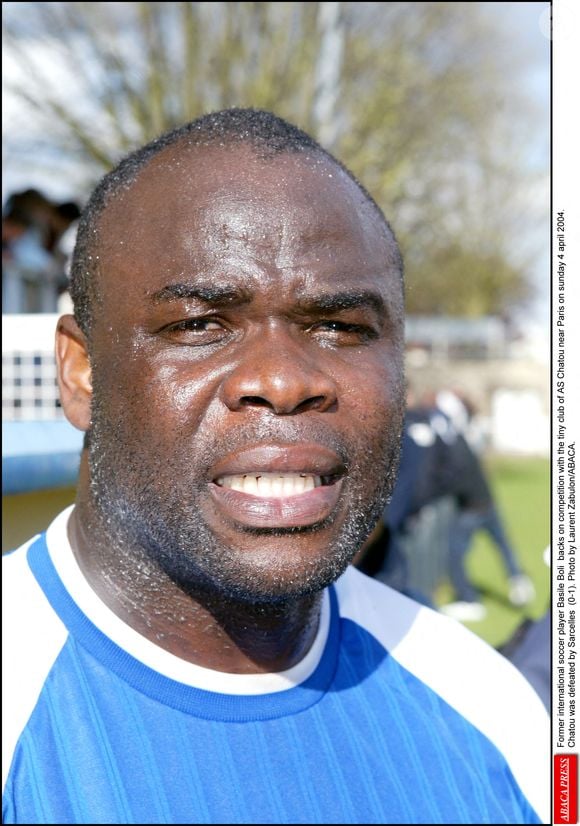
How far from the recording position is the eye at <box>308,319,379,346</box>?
1.47 meters

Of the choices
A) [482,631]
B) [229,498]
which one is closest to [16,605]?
[229,498]

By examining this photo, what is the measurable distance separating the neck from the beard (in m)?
0.03

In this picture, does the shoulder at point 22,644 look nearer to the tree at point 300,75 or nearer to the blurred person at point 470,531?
the tree at point 300,75

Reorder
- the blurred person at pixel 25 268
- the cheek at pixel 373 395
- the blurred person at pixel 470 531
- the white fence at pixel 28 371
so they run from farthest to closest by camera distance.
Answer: the blurred person at pixel 470 531 → the blurred person at pixel 25 268 → the white fence at pixel 28 371 → the cheek at pixel 373 395

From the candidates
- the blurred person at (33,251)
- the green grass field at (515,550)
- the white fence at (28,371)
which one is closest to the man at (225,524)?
the white fence at (28,371)

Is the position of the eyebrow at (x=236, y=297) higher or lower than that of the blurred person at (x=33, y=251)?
lower

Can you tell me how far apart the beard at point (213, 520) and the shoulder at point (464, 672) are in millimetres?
442

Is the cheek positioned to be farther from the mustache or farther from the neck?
the neck

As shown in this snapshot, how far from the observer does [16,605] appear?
1628 millimetres

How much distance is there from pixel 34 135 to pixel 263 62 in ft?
5.13

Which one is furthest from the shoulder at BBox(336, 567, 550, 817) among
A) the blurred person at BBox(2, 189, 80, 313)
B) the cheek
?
the blurred person at BBox(2, 189, 80, 313)

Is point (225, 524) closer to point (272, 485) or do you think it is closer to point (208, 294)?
point (272, 485)

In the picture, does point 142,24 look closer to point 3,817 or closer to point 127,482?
point 127,482

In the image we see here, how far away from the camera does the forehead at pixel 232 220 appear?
4.57ft
